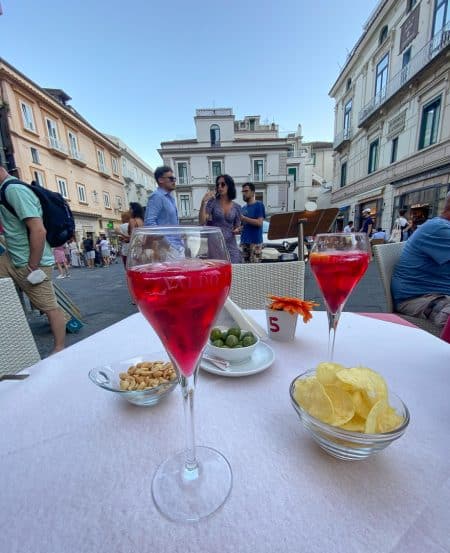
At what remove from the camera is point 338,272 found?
25.6 inches

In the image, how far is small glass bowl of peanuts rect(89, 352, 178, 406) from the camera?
0.50 meters

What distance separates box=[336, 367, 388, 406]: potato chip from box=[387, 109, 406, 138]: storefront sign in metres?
12.7

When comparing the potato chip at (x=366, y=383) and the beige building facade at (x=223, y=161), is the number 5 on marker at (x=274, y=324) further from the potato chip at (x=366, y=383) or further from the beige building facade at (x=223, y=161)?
the beige building facade at (x=223, y=161)

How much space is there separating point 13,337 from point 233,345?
0.86 meters

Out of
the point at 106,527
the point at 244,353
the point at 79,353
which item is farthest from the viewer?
the point at 79,353

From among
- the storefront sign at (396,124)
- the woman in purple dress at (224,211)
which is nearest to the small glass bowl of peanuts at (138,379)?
the woman in purple dress at (224,211)

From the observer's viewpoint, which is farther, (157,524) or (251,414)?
(251,414)

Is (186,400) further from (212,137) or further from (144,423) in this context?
(212,137)

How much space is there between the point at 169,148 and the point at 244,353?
20.5m

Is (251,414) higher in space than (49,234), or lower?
lower

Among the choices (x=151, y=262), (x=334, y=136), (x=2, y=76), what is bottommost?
(x=151, y=262)

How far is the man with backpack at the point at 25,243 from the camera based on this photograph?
61.7 inches

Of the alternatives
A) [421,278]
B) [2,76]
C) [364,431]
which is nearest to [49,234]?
[364,431]

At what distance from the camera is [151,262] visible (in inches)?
15.3
